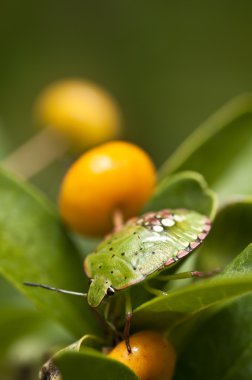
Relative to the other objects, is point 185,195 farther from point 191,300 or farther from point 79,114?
point 79,114

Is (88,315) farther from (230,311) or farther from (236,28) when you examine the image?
(236,28)

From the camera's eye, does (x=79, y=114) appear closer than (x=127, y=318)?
No

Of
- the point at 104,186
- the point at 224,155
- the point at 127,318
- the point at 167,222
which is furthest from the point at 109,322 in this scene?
the point at 224,155

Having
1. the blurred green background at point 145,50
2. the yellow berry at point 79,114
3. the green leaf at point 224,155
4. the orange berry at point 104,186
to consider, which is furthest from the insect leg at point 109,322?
the blurred green background at point 145,50

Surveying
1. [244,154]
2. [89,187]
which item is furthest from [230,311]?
[244,154]

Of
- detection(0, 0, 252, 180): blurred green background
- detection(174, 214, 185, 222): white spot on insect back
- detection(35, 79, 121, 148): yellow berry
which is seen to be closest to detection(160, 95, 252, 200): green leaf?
detection(174, 214, 185, 222): white spot on insect back

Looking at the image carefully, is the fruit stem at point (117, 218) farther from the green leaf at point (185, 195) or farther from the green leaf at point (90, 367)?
the green leaf at point (90, 367)
